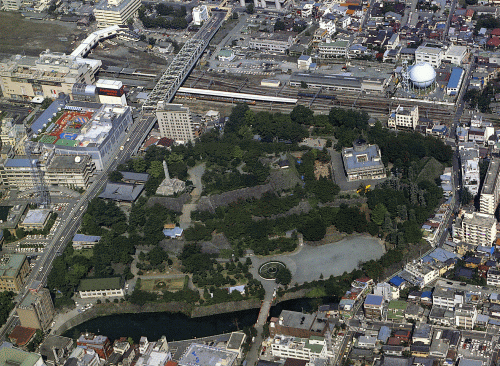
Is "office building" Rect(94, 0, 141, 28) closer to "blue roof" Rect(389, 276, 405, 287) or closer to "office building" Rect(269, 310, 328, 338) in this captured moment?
"blue roof" Rect(389, 276, 405, 287)

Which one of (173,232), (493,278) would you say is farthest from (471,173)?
(173,232)

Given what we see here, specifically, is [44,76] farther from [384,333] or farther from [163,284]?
[384,333]

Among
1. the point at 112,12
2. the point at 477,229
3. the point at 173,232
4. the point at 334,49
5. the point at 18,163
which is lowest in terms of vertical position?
the point at 112,12

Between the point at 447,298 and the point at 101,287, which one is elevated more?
the point at 447,298

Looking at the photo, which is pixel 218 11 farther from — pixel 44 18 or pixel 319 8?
pixel 44 18

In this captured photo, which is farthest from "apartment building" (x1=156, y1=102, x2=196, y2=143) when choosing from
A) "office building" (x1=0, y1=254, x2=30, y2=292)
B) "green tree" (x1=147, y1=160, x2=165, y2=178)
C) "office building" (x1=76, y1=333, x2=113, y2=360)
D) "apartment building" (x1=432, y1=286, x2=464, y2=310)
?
"apartment building" (x1=432, y1=286, x2=464, y2=310)
